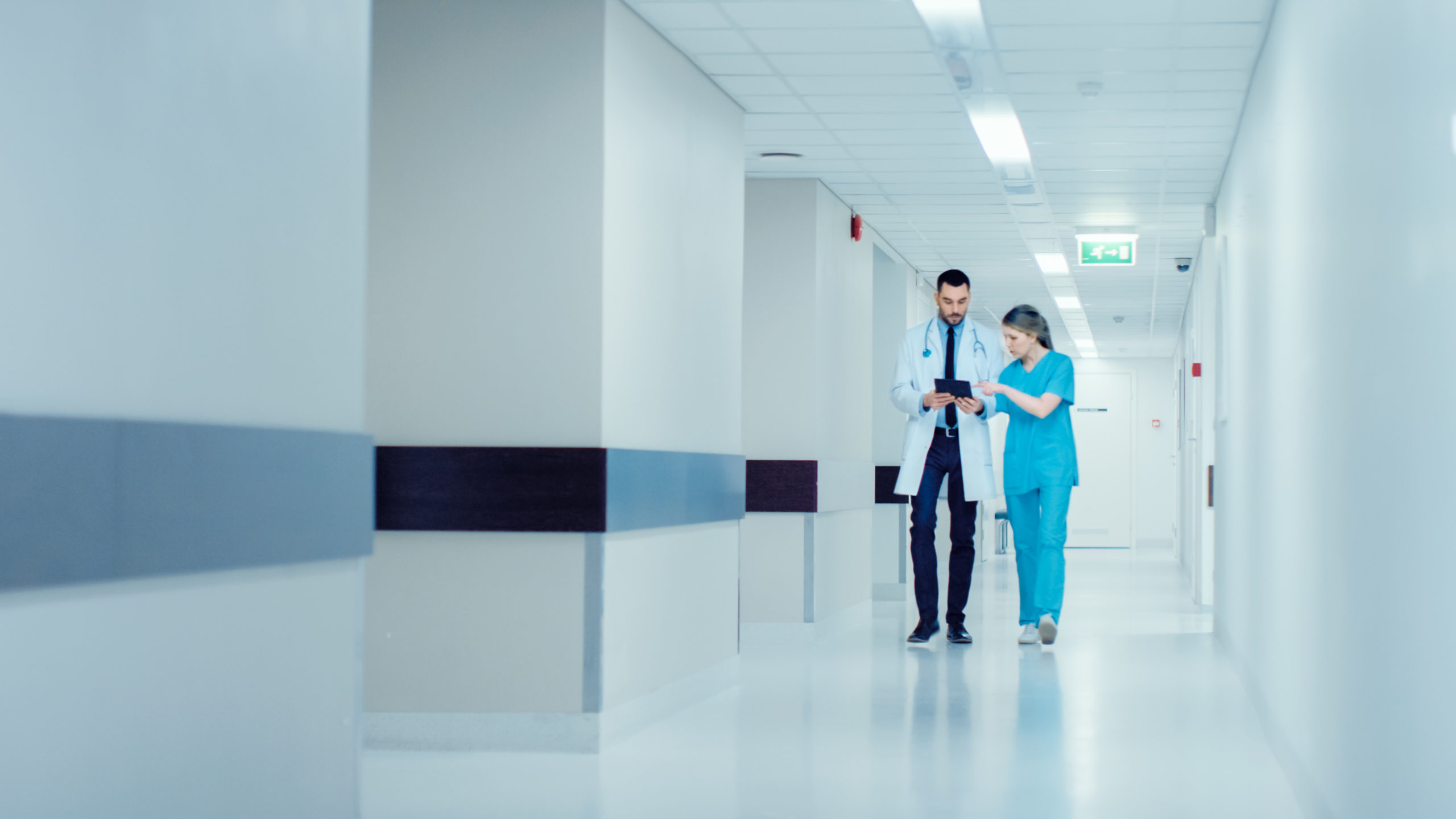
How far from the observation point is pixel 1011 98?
21.0ft

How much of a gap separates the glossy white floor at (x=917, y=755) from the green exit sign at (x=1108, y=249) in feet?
11.7

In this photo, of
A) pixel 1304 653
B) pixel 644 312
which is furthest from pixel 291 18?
pixel 1304 653

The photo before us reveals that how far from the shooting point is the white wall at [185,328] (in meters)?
1.94

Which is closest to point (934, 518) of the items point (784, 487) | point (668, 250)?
point (784, 487)

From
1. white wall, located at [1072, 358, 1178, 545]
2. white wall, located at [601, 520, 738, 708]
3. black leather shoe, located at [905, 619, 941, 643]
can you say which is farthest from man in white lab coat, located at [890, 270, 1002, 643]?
white wall, located at [1072, 358, 1178, 545]

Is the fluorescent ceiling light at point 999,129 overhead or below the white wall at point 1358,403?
overhead

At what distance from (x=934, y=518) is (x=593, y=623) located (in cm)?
298

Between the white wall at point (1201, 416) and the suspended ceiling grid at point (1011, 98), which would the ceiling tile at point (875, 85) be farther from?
the white wall at point (1201, 416)

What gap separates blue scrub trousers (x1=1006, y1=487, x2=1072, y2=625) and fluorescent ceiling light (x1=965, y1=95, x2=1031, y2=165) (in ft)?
5.76

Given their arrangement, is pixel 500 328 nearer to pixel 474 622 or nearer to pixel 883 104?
pixel 474 622

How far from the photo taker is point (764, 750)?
4.50m

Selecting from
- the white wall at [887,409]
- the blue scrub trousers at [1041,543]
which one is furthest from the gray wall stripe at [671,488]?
the white wall at [887,409]

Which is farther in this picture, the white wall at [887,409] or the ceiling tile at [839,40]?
the white wall at [887,409]

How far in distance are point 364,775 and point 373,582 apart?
0.76 m
